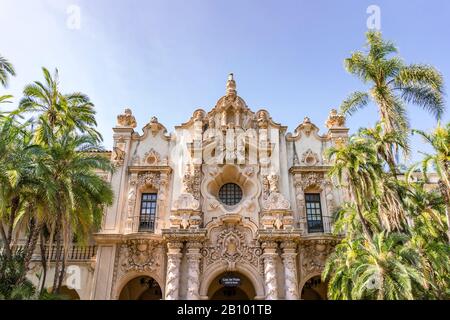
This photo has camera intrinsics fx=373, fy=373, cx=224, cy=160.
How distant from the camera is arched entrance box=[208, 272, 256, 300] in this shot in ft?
72.2

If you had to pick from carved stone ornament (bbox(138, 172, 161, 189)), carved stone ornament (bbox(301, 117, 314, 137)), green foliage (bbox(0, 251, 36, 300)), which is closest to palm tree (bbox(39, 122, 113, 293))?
green foliage (bbox(0, 251, 36, 300))

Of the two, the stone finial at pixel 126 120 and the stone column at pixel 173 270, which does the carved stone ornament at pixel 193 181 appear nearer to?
the stone column at pixel 173 270

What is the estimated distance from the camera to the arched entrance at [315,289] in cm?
2380

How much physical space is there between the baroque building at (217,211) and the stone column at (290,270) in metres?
0.06

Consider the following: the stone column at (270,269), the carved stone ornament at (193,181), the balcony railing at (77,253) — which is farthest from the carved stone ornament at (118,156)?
the stone column at (270,269)

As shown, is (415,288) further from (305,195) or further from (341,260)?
(305,195)

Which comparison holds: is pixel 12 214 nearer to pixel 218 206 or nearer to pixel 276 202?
pixel 218 206

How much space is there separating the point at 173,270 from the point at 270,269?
5518mm

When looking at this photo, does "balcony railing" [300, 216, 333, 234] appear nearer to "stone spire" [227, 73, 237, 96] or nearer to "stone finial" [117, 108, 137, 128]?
"stone spire" [227, 73, 237, 96]

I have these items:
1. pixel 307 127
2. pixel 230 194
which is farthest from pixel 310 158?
pixel 230 194

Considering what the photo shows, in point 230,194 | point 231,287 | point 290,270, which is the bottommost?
point 231,287

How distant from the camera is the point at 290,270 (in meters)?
21.3
